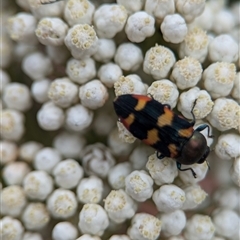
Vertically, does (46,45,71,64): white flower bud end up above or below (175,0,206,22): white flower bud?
below

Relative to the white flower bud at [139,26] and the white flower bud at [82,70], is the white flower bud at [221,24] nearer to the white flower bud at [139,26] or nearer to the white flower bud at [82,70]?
the white flower bud at [139,26]

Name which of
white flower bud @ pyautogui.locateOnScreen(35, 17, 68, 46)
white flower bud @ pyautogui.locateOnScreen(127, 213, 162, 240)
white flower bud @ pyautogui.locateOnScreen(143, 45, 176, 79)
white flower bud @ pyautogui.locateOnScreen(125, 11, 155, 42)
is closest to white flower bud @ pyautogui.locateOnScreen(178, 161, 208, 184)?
white flower bud @ pyautogui.locateOnScreen(127, 213, 162, 240)

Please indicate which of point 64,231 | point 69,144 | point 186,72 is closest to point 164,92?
point 186,72

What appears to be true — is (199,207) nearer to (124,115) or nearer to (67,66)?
(124,115)

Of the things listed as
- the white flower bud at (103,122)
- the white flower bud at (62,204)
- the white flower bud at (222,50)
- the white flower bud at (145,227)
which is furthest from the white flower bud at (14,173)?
the white flower bud at (222,50)

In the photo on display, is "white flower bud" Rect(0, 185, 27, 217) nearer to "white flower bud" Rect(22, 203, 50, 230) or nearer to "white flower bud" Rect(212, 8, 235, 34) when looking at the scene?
"white flower bud" Rect(22, 203, 50, 230)

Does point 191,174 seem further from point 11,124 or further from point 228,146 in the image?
point 11,124

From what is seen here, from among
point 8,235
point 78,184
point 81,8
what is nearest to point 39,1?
point 81,8
